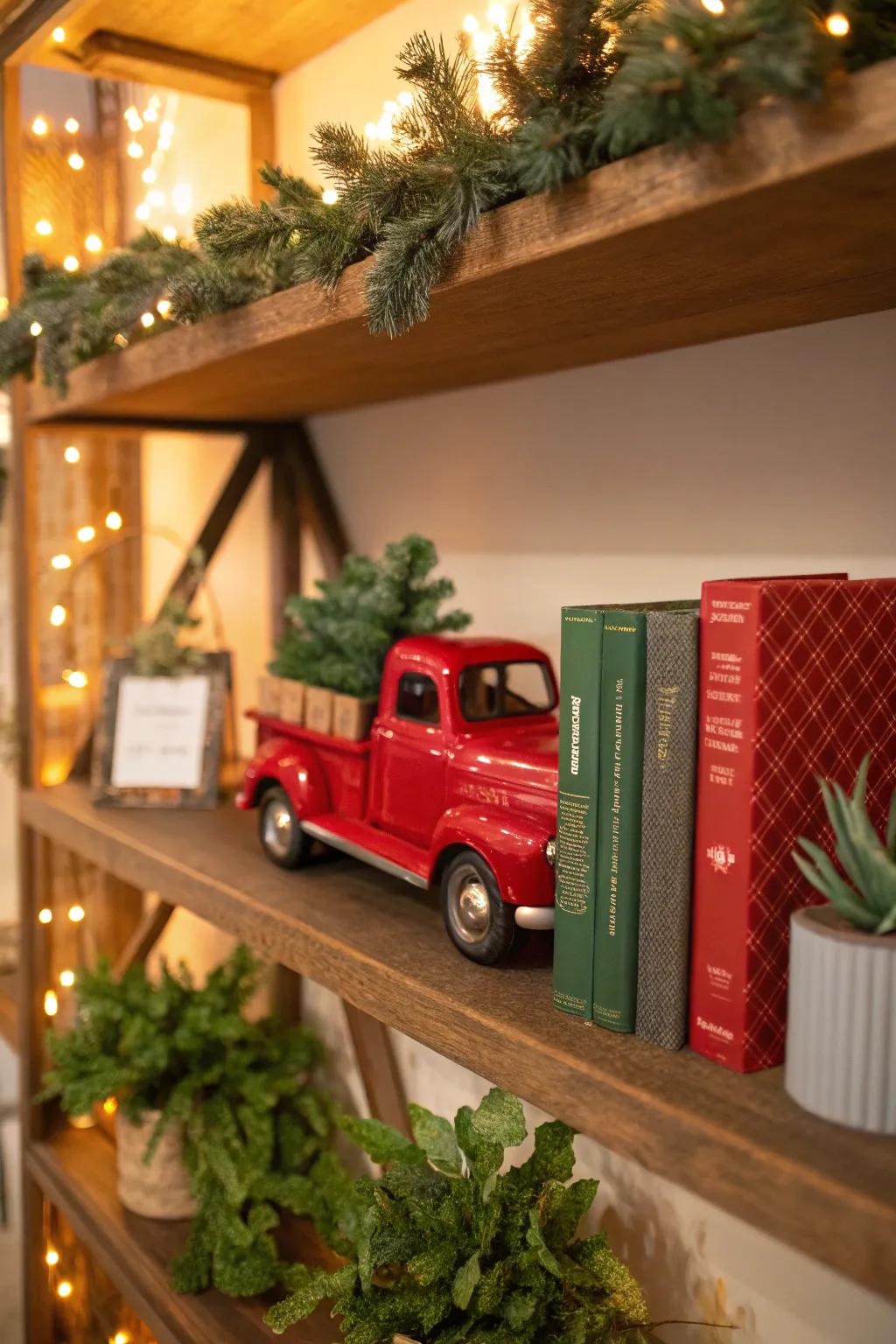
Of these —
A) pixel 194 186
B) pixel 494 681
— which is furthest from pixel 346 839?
pixel 194 186

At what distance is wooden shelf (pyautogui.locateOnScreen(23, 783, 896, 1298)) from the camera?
561mm

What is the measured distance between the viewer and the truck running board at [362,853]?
37.5 inches

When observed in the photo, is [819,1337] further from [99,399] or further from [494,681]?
[99,399]

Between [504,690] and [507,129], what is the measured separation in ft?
1.59

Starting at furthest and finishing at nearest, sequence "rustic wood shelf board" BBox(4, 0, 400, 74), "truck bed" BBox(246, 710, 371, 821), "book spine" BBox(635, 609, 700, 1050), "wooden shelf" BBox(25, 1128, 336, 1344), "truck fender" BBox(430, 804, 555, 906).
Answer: "rustic wood shelf board" BBox(4, 0, 400, 74)
"wooden shelf" BBox(25, 1128, 336, 1344)
"truck bed" BBox(246, 710, 371, 821)
"truck fender" BBox(430, 804, 555, 906)
"book spine" BBox(635, 609, 700, 1050)

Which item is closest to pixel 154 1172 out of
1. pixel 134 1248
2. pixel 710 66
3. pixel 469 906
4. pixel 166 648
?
pixel 134 1248

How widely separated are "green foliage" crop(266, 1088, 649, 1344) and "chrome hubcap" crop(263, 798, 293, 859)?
0.99 feet

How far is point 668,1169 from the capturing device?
62cm

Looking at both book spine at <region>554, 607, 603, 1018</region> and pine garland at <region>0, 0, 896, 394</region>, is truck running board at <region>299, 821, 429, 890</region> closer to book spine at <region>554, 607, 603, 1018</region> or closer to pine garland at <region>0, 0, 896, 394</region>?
book spine at <region>554, 607, 603, 1018</region>

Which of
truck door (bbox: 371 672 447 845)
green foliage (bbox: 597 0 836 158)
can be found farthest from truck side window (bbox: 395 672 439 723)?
green foliage (bbox: 597 0 836 158)

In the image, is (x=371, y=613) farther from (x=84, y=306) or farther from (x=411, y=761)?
(x=84, y=306)

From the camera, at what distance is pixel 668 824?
704 millimetres

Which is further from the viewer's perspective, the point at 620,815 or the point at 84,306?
the point at 84,306

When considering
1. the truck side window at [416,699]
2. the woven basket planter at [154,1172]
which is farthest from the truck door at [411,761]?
the woven basket planter at [154,1172]
